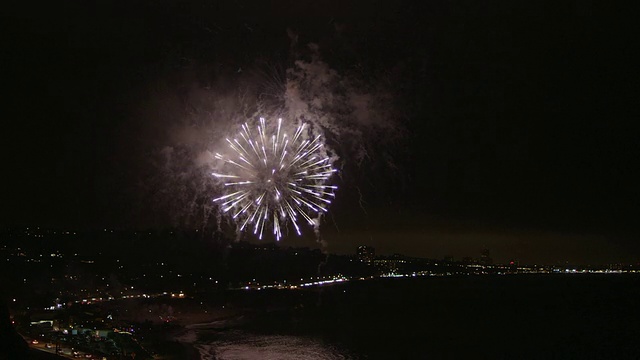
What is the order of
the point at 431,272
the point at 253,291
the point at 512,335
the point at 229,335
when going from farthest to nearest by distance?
1. the point at 431,272
2. the point at 253,291
3. the point at 512,335
4. the point at 229,335

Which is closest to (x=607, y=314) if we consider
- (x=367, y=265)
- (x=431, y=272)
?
(x=367, y=265)

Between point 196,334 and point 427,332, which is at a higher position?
point 196,334

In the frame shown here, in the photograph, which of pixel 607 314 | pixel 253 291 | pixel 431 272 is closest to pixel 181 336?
pixel 607 314

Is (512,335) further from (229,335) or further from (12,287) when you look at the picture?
(12,287)

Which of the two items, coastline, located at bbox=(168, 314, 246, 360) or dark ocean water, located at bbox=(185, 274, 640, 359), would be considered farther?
dark ocean water, located at bbox=(185, 274, 640, 359)

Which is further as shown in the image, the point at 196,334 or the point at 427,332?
the point at 427,332

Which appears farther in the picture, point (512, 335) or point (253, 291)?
point (253, 291)

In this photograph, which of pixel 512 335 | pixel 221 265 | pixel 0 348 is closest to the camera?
pixel 0 348

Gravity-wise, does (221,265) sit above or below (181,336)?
above

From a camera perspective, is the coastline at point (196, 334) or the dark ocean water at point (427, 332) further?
the dark ocean water at point (427, 332)

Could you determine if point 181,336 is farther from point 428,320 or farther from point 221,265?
point 221,265
